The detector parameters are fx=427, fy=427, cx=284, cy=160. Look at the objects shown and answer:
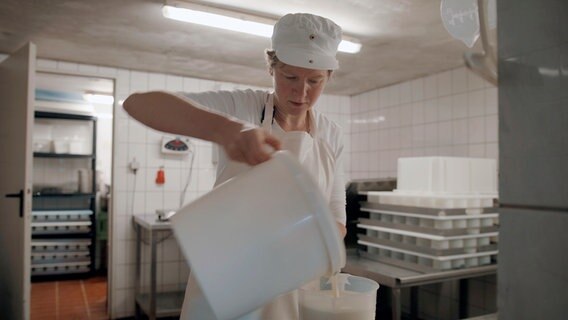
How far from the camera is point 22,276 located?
2.59 metres

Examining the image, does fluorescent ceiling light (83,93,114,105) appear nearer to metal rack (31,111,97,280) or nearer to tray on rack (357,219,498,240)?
metal rack (31,111,97,280)

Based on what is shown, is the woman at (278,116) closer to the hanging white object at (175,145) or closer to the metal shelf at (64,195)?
the hanging white object at (175,145)

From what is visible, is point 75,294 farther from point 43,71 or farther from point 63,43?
point 63,43

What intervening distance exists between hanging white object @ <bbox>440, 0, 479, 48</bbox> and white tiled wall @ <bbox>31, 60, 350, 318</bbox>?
3277 millimetres

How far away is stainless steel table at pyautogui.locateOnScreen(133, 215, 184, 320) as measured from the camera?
3.04 meters

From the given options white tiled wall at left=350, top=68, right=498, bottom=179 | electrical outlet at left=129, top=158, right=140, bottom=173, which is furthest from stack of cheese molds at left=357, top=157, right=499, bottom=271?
electrical outlet at left=129, top=158, right=140, bottom=173

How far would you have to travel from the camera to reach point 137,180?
3.70 metres

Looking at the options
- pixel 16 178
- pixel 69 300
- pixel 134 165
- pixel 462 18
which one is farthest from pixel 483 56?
pixel 69 300

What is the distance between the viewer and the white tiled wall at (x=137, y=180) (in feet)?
11.9

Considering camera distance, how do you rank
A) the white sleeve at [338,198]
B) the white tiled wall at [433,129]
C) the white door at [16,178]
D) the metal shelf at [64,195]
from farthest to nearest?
1. the metal shelf at [64,195]
2. the white tiled wall at [433,129]
3. the white door at [16,178]
4. the white sleeve at [338,198]

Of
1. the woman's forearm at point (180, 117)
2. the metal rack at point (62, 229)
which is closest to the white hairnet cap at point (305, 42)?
the woman's forearm at point (180, 117)

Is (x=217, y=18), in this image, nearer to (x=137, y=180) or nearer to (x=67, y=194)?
(x=137, y=180)

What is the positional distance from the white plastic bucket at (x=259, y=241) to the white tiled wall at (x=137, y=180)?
3.25m

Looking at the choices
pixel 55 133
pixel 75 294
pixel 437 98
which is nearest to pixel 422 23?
pixel 437 98
